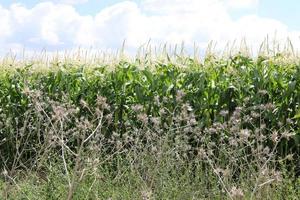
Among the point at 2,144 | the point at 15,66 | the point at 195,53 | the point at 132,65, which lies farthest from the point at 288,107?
the point at 15,66

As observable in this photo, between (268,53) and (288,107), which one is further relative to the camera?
(268,53)

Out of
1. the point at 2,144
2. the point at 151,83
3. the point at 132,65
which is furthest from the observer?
the point at 2,144

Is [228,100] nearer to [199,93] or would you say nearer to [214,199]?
[199,93]

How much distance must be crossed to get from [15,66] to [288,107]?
203 inches

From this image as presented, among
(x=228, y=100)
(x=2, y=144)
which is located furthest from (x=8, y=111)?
(x=228, y=100)

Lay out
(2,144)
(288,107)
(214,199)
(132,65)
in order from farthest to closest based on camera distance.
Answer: (2,144) → (132,65) → (288,107) → (214,199)

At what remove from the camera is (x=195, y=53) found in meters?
8.40

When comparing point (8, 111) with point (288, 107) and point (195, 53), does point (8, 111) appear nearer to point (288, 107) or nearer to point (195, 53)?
point (195, 53)

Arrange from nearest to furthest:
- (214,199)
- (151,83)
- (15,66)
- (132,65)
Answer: (214,199), (151,83), (132,65), (15,66)

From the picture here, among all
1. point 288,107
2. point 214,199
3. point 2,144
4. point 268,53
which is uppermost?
point 268,53

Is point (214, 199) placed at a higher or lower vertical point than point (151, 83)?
lower

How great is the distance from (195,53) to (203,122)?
1.45 meters

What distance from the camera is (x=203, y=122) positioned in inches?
286

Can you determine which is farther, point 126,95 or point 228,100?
point 126,95
